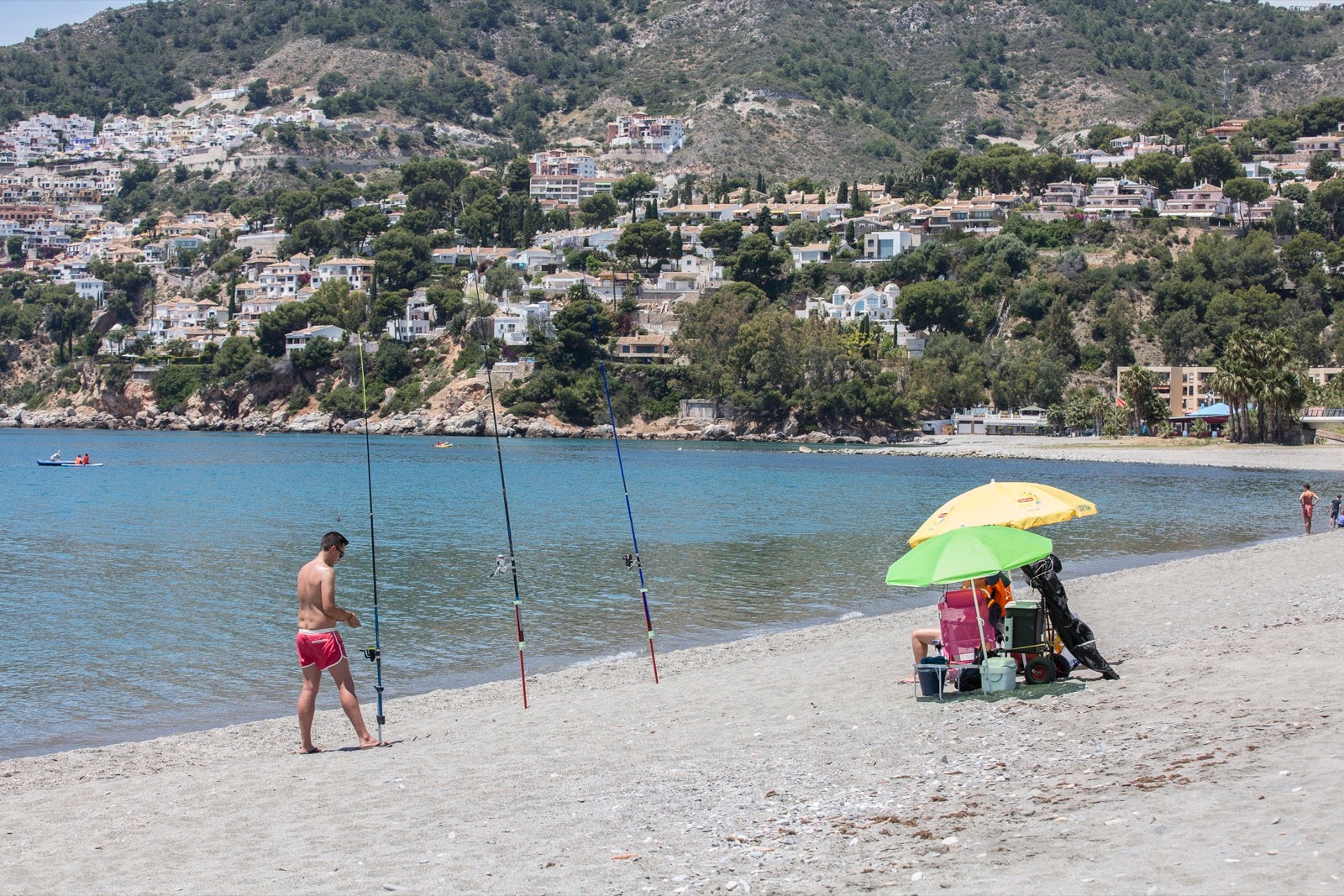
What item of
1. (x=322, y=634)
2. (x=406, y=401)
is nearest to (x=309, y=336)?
(x=406, y=401)

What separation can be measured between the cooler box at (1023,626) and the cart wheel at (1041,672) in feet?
0.43

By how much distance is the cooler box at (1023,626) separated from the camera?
10758 millimetres

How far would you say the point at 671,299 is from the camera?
381ft

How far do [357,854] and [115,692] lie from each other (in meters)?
9.21

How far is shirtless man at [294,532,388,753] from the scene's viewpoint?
10109mm

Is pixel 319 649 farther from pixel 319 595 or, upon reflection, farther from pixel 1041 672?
pixel 1041 672

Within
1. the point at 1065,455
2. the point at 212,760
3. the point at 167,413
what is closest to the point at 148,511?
the point at 212,760

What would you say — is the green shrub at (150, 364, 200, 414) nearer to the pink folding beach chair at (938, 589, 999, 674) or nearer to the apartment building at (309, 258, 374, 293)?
the apartment building at (309, 258, 374, 293)

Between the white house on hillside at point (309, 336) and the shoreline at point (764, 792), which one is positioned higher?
the white house on hillside at point (309, 336)

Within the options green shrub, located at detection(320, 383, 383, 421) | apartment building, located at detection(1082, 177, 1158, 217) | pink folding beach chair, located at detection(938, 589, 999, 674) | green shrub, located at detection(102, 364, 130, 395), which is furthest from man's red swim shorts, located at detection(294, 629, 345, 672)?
green shrub, located at detection(102, 364, 130, 395)

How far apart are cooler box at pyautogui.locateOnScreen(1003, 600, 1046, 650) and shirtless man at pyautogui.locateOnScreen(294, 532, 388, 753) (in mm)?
5368

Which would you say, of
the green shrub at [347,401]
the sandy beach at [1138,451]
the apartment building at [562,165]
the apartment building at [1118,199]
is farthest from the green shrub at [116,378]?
the apartment building at [1118,199]

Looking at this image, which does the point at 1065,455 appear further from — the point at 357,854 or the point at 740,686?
the point at 357,854

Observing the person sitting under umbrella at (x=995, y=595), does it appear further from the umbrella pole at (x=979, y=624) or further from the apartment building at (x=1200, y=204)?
the apartment building at (x=1200, y=204)
